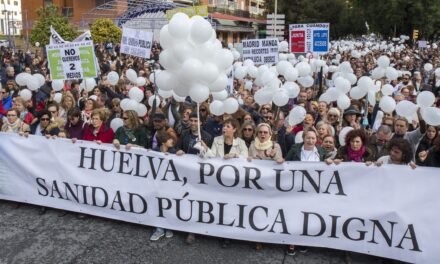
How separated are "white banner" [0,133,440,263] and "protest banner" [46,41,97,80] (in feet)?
7.28

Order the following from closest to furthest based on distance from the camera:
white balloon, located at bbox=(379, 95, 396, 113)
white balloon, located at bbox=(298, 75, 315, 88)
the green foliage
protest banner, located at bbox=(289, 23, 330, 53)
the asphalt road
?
the asphalt road
white balloon, located at bbox=(379, 95, 396, 113)
white balloon, located at bbox=(298, 75, 315, 88)
protest banner, located at bbox=(289, 23, 330, 53)
the green foliage

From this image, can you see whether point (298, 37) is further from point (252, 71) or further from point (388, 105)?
point (388, 105)

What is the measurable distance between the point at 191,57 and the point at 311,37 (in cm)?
629

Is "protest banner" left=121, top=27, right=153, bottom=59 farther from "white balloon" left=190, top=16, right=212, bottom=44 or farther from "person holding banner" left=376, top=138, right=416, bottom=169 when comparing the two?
"person holding banner" left=376, top=138, right=416, bottom=169

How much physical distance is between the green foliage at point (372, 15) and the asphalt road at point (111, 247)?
3667 centimetres

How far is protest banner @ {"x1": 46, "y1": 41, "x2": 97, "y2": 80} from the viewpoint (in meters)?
7.38

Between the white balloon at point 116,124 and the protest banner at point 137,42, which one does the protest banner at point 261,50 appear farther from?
the white balloon at point 116,124

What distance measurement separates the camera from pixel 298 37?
10.4m

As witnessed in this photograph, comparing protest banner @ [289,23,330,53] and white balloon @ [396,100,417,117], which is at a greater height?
protest banner @ [289,23,330,53]

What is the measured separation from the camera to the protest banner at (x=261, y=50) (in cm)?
861

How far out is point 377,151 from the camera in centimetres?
519

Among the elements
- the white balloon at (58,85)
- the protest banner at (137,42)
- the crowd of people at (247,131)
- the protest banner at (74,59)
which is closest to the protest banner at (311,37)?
the crowd of people at (247,131)

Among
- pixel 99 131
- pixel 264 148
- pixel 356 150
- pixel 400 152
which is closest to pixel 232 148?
pixel 264 148

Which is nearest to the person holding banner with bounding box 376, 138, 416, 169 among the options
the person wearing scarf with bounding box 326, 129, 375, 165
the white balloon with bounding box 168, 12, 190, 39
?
the person wearing scarf with bounding box 326, 129, 375, 165
